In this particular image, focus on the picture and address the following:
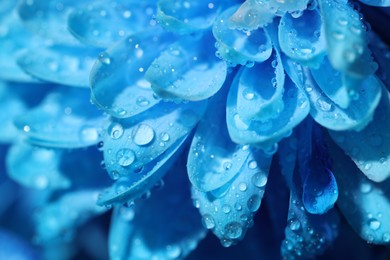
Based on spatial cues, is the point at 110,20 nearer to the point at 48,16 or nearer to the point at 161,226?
the point at 48,16

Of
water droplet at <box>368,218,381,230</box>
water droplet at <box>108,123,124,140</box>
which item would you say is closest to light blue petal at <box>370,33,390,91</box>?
water droplet at <box>368,218,381,230</box>

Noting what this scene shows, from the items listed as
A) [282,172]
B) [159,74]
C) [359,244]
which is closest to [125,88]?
[159,74]

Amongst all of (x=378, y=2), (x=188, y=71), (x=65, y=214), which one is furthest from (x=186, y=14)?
(x=65, y=214)

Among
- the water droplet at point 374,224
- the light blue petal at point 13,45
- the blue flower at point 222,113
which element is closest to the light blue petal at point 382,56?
the blue flower at point 222,113

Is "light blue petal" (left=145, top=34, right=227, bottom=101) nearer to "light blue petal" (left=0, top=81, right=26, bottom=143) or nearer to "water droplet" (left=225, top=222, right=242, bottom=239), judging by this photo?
"water droplet" (left=225, top=222, right=242, bottom=239)

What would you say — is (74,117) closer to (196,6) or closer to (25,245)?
(196,6)
